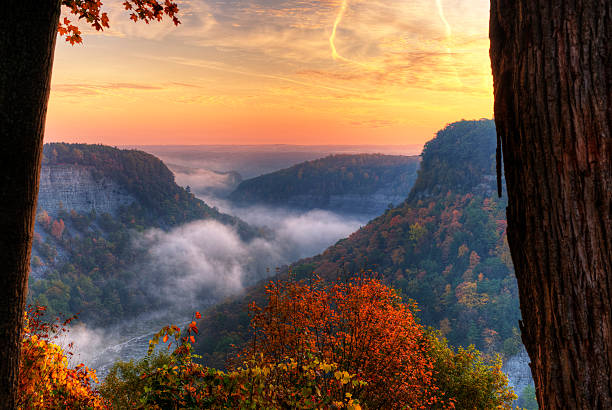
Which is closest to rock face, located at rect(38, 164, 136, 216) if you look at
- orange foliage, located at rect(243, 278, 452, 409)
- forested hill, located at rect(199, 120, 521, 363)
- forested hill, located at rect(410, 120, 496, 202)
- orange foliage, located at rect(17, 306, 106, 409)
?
forested hill, located at rect(199, 120, 521, 363)

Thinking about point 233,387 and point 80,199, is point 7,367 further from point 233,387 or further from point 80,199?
point 80,199

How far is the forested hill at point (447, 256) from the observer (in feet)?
206

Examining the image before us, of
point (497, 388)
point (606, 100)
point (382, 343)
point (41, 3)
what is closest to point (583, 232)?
point (606, 100)

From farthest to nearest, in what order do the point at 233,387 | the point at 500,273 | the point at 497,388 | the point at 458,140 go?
the point at 458,140 < the point at 500,273 < the point at 497,388 < the point at 233,387

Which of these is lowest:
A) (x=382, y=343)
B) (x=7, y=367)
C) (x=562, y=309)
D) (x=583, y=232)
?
(x=382, y=343)

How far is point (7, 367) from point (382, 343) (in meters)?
12.9

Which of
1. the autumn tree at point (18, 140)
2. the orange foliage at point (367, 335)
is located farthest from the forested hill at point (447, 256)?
the autumn tree at point (18, 140)

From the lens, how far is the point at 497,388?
56.7ft

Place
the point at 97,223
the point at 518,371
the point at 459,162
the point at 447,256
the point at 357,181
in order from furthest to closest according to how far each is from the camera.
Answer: the point at 357,181 < the point at 97,223 < the point at 459,162 < the point at 447,256 < the point at 518,371

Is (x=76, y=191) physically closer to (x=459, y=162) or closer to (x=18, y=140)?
(x=459, y=162)

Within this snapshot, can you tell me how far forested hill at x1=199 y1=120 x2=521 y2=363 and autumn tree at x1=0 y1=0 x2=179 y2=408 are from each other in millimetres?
48435

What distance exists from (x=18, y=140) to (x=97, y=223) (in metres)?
138

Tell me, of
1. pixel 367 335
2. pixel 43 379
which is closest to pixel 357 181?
pixel 367 335

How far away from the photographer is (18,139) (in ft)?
8.57
